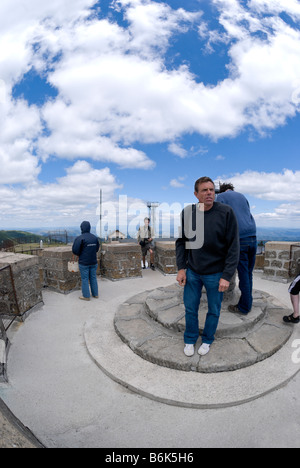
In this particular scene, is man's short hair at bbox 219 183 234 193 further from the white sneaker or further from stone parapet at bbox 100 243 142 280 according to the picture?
stone parapet at bbox 100 243 142 280

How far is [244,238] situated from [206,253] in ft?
3.47

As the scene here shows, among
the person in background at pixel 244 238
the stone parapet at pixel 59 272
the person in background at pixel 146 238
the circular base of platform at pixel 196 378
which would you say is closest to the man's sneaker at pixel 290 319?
the circular base of platform at pixel 196 378

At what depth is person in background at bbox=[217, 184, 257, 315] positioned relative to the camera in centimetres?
340

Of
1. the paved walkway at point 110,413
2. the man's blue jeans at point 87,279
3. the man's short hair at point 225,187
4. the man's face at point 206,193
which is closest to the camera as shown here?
the paved walkway at point 110,413

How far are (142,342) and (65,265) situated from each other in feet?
9.36

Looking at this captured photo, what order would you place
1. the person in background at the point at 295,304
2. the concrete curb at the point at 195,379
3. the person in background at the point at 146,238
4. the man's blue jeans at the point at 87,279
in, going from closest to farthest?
1. the concrete curb at the point at 195,379
2. the person in background at the point at 295,304
3. the man's blue jeans at the point at 87,279
4. the person in background at the point at 146,238

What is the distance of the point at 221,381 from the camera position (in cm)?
246

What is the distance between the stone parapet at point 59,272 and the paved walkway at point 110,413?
2.13m

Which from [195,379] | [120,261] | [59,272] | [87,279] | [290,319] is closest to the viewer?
[195,379]

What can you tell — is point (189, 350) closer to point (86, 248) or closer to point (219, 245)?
point (219, 245)

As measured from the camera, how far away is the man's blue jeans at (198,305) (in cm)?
270

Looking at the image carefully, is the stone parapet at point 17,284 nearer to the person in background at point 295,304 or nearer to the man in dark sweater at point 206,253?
the man in dark sweater at point 206,253

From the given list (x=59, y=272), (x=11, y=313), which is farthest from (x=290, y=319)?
(x=59, y=272)

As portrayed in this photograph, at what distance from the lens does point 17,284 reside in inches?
154
